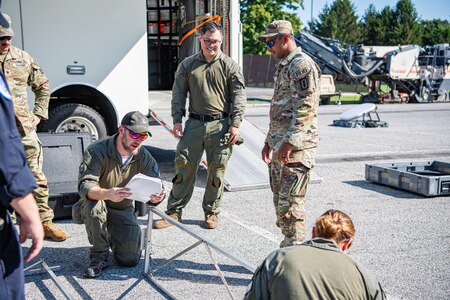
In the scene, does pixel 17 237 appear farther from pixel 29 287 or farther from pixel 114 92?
pixel 114 92

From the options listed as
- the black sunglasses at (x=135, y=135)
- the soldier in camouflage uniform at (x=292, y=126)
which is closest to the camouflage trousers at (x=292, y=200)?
the soldier in camouflage uniform at (x=292, y=126)

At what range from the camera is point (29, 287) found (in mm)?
4000

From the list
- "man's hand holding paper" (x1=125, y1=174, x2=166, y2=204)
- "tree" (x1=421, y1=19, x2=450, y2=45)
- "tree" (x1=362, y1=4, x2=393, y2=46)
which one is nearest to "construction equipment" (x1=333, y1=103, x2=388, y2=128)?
"man's hand holding paper" (x1=125, y1=174, x2=166, y2=204)

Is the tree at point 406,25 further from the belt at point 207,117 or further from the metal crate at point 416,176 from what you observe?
the belt at point 207,117

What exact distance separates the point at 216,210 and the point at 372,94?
20.6 m

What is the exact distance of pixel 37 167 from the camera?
16.4ft

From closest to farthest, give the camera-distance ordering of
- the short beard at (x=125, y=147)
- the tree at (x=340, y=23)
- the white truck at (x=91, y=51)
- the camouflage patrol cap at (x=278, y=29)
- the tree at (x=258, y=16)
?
the camouflage patrol cap at (x=278, y=29), the short beard at (x=125, y=147), the white truck at (x=91, y=51), the tree at (x=258, y=16), the tree at (x=340, y=23)

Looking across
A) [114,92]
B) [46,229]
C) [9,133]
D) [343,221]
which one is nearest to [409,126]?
[114,92]

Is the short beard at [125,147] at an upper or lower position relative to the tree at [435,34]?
lower

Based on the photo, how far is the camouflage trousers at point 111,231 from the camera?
4.25 metres

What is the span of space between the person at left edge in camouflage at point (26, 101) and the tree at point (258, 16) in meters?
38.1

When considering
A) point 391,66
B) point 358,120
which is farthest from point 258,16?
point 358,120

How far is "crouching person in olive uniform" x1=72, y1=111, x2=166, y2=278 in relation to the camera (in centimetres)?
407

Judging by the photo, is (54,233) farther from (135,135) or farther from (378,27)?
(378,27)
